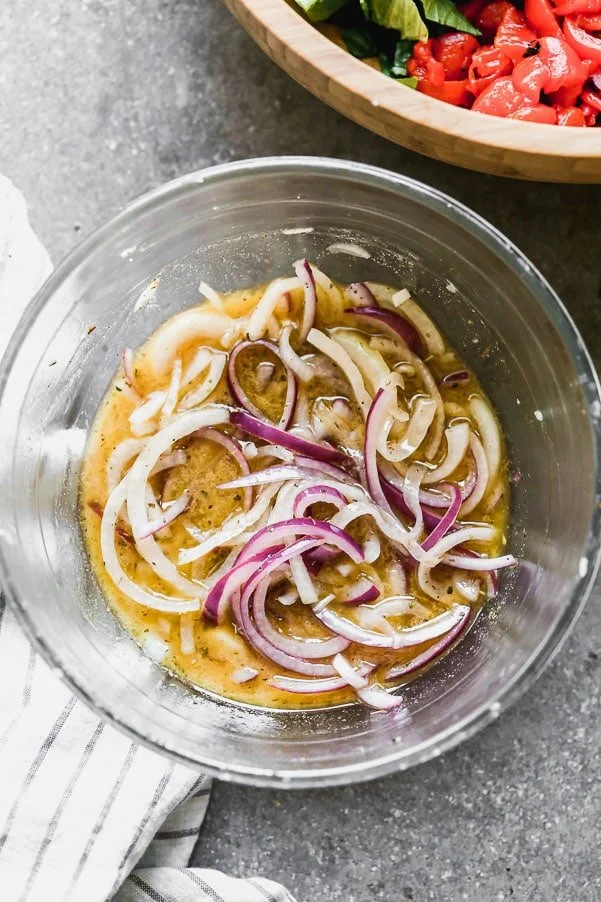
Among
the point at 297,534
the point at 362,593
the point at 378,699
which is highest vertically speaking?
the point at 297,534

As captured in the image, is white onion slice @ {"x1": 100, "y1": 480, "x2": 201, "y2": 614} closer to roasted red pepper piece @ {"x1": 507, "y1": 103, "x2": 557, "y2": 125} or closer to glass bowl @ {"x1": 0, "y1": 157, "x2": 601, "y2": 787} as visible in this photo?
glass bowl @ {"x1": 0, "y1": 157, "x2": 601, "y2": 787}

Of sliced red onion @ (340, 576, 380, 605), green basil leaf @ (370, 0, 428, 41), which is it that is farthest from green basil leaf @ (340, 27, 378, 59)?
sliced red onion @ (340, 576, 380, 605)

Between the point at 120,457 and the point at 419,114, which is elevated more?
the point at 419,114

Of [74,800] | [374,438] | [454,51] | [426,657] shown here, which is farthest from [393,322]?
[74,800]

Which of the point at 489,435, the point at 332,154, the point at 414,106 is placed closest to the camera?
the point at 414,106

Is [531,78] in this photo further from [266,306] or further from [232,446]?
[232,446]

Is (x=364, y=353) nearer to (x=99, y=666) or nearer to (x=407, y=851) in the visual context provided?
(x=99, y=666)

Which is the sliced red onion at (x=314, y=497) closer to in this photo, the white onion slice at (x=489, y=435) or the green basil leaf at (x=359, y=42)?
the white onion slice at (x=489, y=435)
